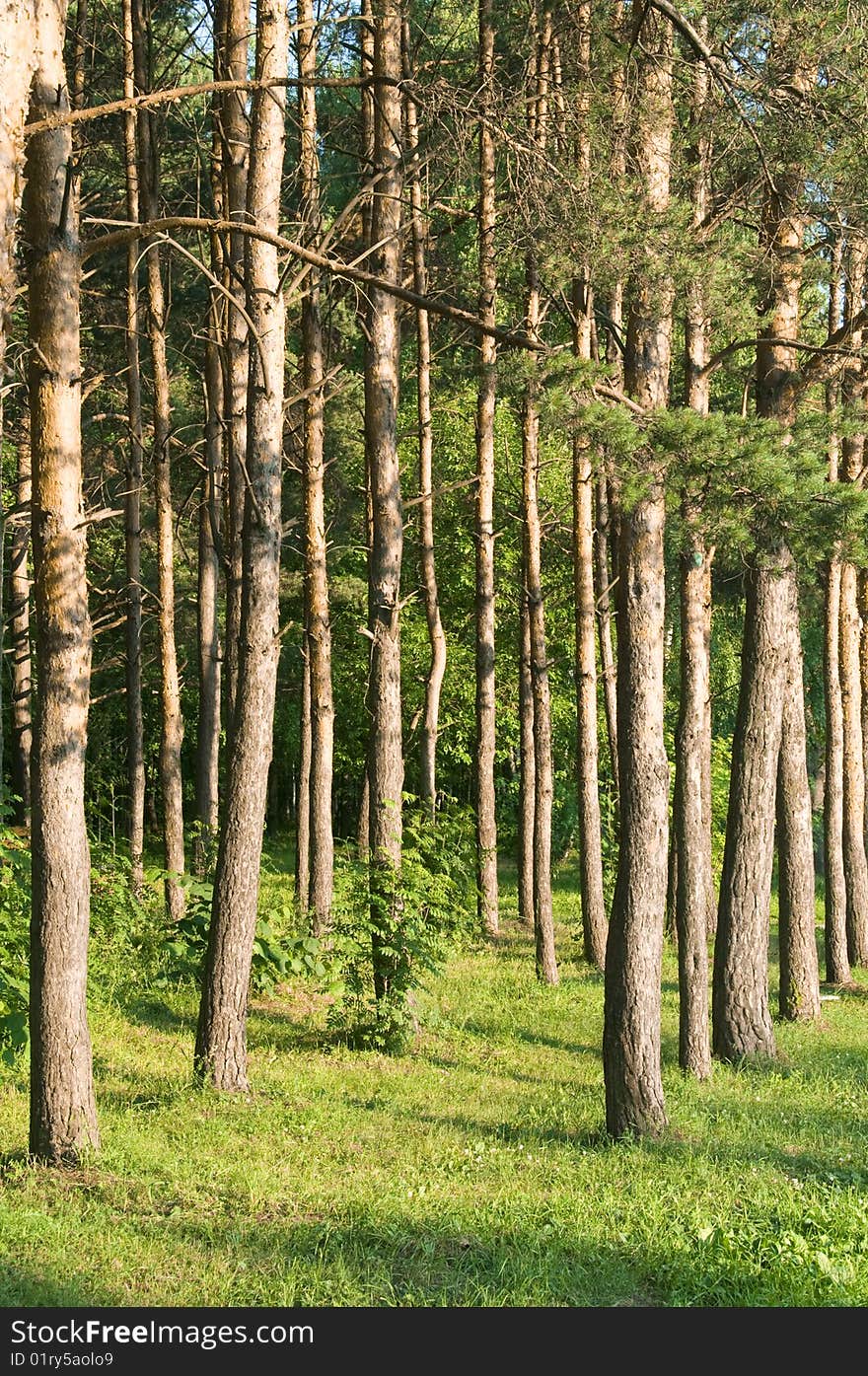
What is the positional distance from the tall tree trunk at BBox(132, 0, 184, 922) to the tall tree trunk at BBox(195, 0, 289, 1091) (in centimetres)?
546

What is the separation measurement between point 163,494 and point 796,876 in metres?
9.10

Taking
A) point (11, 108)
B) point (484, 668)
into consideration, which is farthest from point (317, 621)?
point (11, 108)

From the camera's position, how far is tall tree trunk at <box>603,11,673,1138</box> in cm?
917

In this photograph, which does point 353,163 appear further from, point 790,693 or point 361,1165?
point 361,1165

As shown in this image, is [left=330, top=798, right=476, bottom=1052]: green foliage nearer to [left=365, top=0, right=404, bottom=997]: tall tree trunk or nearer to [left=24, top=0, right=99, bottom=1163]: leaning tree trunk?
[left=365, top=0, right=404, bottom=997]: tall tree trunk

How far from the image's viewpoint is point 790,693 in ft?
47.6

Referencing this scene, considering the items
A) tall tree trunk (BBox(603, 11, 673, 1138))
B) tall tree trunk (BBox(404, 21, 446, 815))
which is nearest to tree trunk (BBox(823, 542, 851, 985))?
tall tree trunk (BBox(404, 21, 446, 815))

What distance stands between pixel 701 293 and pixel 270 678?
448 cm

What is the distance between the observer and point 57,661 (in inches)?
298

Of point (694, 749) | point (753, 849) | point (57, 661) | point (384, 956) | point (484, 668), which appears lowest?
point (384, 956)

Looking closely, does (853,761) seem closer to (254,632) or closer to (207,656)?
(207,656)

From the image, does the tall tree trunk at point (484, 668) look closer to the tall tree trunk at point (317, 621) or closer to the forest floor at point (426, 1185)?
the tall tree trunk at point (317, 621)

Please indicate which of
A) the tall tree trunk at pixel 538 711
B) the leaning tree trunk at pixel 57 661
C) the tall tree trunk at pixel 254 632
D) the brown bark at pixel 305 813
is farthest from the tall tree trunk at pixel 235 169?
the brown bark at pixel 305 813

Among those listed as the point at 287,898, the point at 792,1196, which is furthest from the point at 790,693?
the point at 287,898
